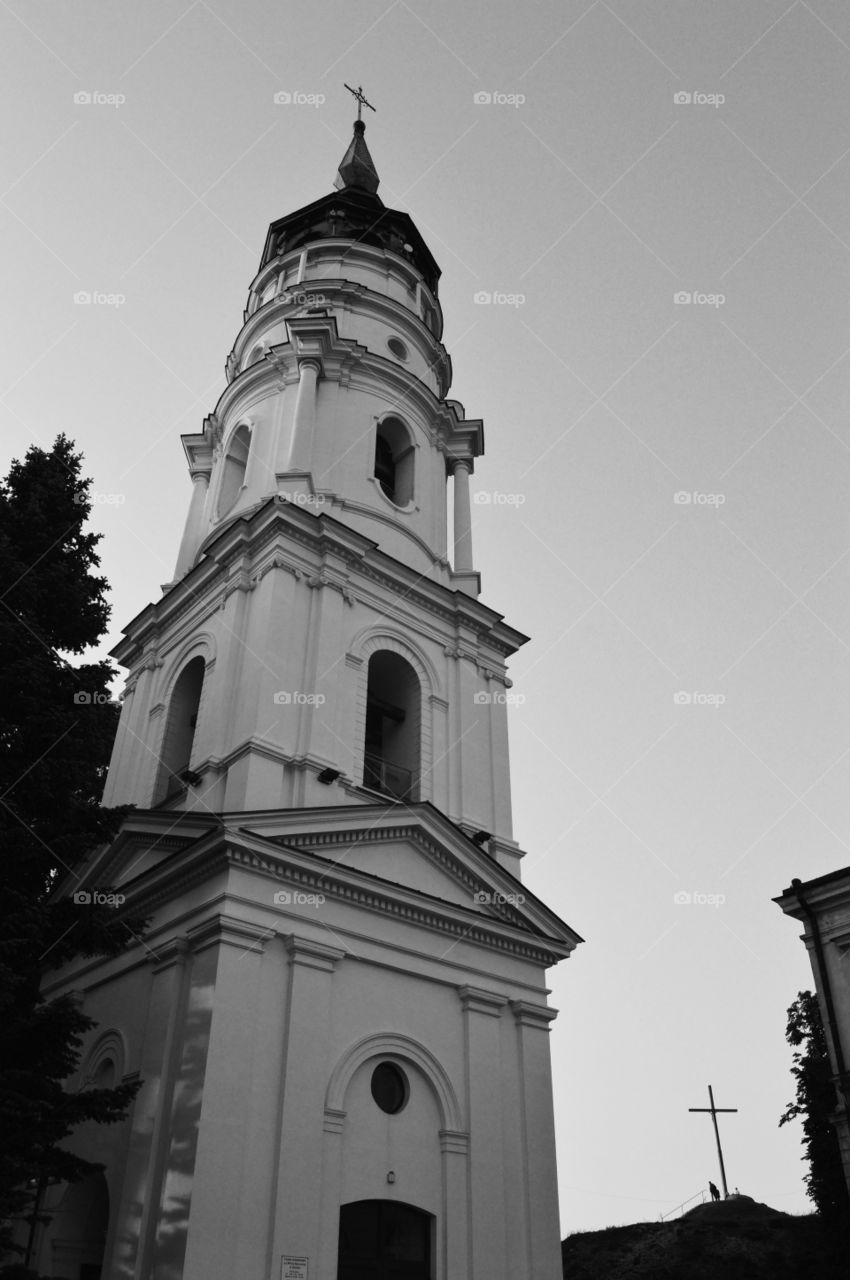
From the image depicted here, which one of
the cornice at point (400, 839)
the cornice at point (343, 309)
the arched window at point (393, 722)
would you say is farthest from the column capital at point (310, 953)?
the cornice at point (343, 309)

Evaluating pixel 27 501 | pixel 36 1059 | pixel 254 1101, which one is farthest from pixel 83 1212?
pixel 27 501

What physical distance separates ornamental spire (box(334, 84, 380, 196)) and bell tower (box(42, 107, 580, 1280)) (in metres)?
9.22

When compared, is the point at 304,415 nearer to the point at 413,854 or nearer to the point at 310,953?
the point at 413,854

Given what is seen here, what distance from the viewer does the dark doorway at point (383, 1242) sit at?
1336cm

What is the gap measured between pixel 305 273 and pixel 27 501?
47.9ft

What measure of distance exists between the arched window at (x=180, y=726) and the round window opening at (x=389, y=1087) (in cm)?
660

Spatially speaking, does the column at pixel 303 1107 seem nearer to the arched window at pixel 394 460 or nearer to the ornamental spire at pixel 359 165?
the arched window at pixel 394 460

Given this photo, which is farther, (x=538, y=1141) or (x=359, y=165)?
(x=359, y=165)

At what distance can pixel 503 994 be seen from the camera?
16781mm

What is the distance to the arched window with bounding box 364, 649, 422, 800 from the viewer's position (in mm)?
18781

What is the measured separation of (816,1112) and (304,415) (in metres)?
21.4

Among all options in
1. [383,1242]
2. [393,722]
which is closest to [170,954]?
[383,1242]

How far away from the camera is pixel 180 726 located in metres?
20.0

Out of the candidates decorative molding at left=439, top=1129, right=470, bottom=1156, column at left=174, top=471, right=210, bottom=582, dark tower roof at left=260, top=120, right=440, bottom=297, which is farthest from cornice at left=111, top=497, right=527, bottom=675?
dark tower roof at left=260, top=120, right=440, bottom=297
